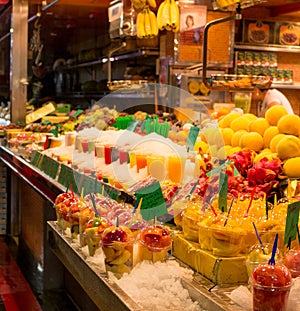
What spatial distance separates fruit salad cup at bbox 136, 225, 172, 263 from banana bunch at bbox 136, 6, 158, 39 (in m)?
3.96

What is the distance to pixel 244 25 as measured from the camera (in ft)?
31.7

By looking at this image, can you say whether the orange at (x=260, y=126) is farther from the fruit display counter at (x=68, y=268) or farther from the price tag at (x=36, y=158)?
the price tag at (x=36, y=158)

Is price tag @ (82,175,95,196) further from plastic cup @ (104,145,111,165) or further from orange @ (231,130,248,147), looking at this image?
orange @ (231,130,248,147)

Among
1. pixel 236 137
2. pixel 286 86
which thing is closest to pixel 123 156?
pixel 236 137

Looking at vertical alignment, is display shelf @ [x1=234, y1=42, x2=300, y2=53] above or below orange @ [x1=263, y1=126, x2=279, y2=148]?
above

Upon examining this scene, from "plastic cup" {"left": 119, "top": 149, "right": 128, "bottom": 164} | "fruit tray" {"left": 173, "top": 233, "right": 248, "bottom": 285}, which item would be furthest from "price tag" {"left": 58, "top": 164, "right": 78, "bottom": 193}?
"fruit tray" {"left": 173, "top": 233, "right": 248, "bottom": 285}

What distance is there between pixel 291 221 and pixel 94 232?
0.83 metres

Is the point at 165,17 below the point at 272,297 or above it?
above

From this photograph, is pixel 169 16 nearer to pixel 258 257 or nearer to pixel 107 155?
pixel 107 155

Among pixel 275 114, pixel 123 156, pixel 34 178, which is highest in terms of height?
pixel 275 114

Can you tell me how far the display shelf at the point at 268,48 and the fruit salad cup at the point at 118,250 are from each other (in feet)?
24.7

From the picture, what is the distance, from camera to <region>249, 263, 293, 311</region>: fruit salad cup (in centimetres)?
161

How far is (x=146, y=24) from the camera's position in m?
5.98

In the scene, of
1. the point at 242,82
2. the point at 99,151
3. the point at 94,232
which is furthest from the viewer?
the point at 242,82
